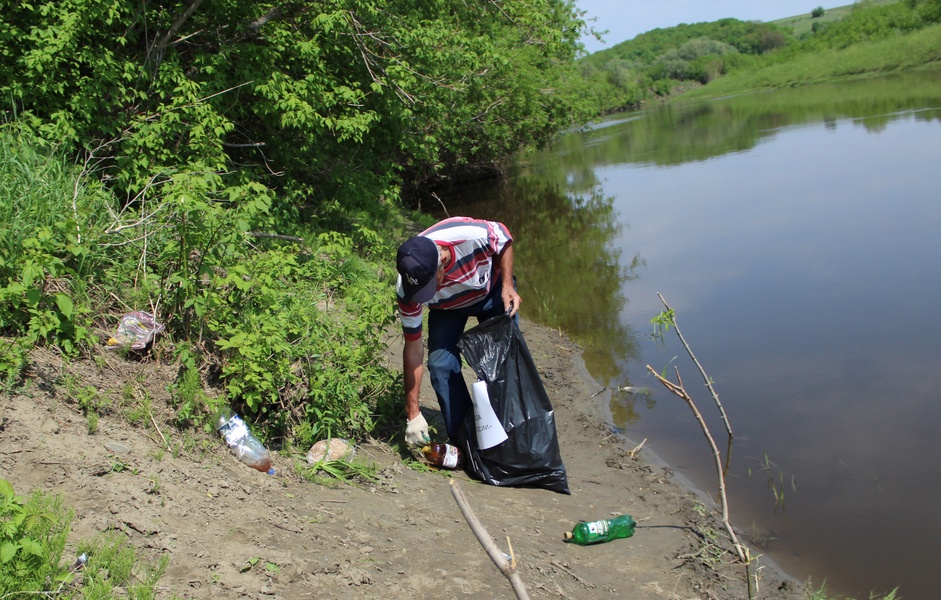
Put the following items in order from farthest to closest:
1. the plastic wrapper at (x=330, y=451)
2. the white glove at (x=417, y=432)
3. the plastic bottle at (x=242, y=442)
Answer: the white glove at (x=417, y=432)
the plastic wrapper at (x=330, y=451)
the plastic bottle at (x=242, y=442)

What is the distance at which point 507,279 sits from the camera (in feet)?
15.8

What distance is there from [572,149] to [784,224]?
23075mm

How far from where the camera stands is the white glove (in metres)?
4.66

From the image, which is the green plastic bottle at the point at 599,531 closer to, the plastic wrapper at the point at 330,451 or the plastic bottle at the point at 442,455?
the plastic bottle at the point at 442,455

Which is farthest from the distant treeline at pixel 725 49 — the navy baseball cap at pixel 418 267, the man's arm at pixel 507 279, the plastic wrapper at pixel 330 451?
the plastic wrapper at pixel 330 451

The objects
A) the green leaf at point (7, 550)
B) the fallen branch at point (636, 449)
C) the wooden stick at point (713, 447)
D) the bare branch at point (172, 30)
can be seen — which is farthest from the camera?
the bare branch at point (172, 30)

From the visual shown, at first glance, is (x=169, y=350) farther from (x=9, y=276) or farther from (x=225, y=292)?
(x=9, y=276)

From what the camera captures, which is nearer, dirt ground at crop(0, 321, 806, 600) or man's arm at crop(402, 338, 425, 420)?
dirt ground at crop(0, 321, 806, 600)

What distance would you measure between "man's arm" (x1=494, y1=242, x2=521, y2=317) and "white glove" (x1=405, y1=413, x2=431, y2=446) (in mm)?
842

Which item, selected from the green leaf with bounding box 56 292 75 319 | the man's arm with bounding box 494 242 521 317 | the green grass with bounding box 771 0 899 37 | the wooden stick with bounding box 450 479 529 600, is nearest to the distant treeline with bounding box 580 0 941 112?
the green grass with bounding box 771 0 899 37

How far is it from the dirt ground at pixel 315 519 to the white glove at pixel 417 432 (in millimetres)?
197

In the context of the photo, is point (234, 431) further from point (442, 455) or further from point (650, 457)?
point (650, 457)

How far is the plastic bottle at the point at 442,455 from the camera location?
186 inches

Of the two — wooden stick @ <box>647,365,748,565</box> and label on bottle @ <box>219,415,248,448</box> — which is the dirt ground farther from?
wooden stick @ <box>647,365,748,565</box>
